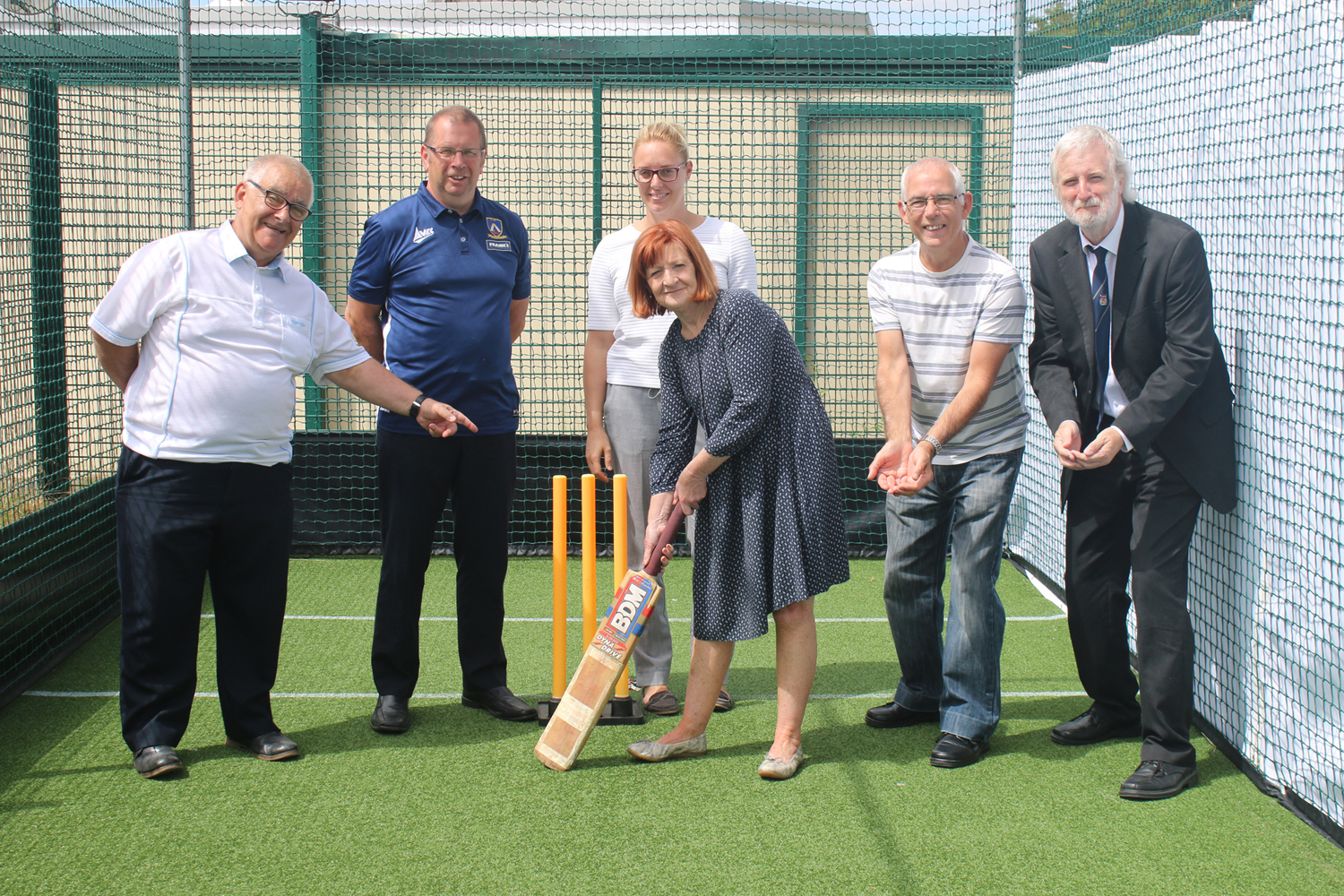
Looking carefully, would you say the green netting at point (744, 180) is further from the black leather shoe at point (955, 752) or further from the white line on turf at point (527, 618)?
the black leather shoe at point (955, 752)

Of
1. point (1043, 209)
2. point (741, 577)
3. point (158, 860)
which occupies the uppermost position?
point (1043, 209)

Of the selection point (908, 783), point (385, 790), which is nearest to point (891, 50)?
point (908, 783)

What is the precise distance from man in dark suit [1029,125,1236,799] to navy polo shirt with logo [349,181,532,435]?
→ 169cm

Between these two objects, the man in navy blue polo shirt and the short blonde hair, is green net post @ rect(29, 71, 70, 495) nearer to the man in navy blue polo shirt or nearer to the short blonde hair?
the man in navy blue polo shirt

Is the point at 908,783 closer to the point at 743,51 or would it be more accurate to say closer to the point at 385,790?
the point at 385,790

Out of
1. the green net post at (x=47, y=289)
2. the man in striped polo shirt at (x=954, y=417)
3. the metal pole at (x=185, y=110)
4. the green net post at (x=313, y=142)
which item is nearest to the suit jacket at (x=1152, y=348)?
the man in striped polo shirt at (x=954, y=417)

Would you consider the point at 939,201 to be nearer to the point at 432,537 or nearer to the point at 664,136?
the point at 664,136

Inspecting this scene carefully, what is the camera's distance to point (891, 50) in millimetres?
6125

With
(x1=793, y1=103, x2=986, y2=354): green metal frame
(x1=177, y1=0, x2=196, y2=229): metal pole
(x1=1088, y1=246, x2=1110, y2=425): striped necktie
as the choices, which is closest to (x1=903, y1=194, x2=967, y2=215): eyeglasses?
(x1=1088, y1=246, x2=1110, y2=425): striped necktie

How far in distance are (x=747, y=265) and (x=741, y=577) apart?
3.37 ft

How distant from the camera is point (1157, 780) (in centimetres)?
306

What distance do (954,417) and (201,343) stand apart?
6.90 ft

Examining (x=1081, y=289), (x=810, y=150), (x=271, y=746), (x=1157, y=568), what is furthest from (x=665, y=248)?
(x=810, y=150)

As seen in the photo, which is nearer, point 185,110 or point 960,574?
point 960,574
